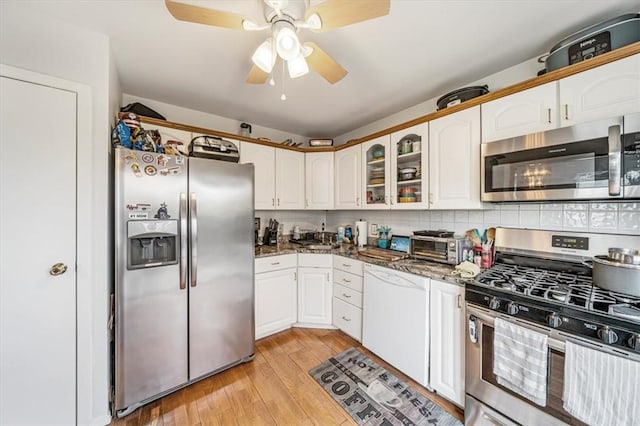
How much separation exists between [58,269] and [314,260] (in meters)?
1.97

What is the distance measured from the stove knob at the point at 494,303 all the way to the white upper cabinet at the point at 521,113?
1.11 metres

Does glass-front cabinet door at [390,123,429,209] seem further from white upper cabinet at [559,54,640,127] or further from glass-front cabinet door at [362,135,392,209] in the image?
white upper cabinet at [559,54,640,127]

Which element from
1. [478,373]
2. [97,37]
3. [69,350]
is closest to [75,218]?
[69,350]

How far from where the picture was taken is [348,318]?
2.51 m

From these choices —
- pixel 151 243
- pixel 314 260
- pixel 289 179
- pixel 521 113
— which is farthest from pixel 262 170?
pixel 521 113

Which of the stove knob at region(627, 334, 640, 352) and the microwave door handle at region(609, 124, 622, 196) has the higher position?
the microwave door handle at region(609, 124, 622, 196)

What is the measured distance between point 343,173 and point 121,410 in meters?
2.80

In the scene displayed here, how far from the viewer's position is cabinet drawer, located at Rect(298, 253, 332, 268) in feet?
8.82

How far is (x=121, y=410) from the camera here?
160cm

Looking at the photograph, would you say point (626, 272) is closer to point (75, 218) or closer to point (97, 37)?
point (75, 218)

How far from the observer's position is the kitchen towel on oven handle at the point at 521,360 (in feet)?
3.92

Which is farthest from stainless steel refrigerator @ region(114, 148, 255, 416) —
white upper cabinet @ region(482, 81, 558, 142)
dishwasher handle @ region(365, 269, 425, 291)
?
white upper cabinet @ region(482, 81, 558, 142)

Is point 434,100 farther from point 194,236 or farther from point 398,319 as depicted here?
point 194,236

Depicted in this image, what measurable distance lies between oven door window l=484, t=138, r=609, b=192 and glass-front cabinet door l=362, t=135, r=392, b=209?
93cm
